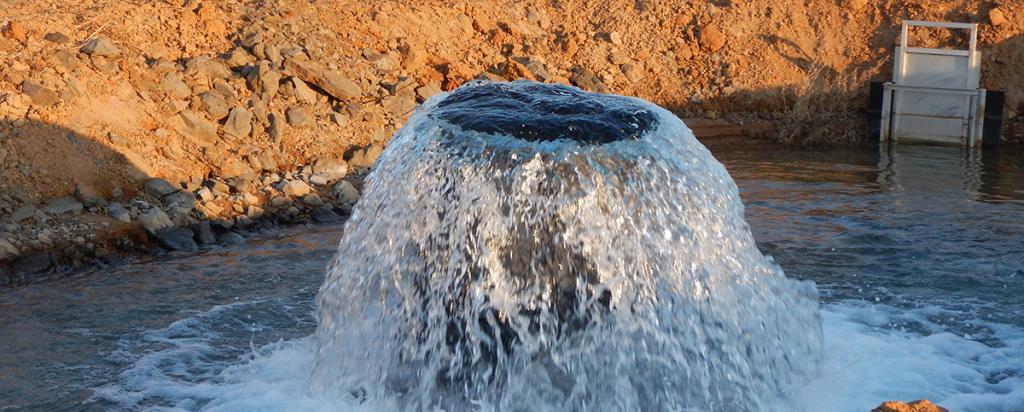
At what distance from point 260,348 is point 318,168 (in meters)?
4.23

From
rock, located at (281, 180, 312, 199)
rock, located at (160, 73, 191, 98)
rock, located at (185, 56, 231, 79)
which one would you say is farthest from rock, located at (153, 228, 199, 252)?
rock, located at (185, 56, 231, 79)

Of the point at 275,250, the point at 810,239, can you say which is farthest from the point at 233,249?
the point at 810,239

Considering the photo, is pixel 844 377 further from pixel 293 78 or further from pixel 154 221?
pixel 293 78

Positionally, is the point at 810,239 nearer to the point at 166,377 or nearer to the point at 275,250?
the point at 275,250

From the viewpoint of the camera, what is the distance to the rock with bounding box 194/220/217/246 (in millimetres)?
9664

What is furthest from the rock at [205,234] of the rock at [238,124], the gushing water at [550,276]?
the gushing water at [550,276]

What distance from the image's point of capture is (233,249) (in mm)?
9586

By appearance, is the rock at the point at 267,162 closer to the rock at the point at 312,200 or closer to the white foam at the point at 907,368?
the rock at the point at 312,200

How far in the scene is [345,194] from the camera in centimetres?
1084

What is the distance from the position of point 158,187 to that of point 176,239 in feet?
2.39

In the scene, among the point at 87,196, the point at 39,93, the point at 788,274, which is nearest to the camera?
the point at 788,274

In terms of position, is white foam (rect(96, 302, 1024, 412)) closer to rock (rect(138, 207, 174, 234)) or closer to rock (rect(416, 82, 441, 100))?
rock (rect(138, 207, 174, 234))

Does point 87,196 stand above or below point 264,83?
below

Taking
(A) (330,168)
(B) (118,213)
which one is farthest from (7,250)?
(A) (330,168)
